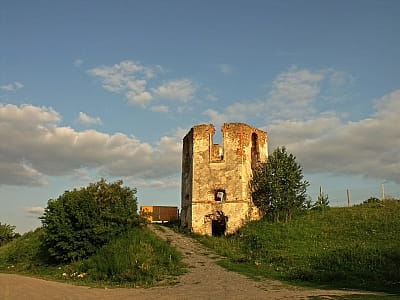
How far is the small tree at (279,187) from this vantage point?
A: 103ft

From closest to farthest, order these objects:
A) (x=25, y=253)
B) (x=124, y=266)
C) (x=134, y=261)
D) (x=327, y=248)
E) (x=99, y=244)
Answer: (x=124, y=266)
(x=134, y=261)
(x=327, y=248)
(x=99, y=244)
(x=25, y=253)

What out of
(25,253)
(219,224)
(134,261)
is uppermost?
(219,224)

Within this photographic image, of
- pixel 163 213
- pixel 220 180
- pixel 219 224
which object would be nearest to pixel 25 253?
pixel 219 224

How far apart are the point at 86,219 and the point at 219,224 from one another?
452 inches

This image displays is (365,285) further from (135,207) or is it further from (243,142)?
(243,142)

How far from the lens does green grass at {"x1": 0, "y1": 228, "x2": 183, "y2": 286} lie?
64.9 feet

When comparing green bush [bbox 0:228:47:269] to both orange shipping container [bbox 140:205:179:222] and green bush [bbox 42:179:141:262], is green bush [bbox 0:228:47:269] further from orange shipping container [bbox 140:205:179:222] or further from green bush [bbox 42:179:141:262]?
orange shipping container [bbox 140:205:179:222]

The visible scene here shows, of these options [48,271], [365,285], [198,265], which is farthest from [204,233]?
[365,285]

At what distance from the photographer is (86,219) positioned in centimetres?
2503

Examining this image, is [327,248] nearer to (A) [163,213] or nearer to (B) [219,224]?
(B) [219,224]

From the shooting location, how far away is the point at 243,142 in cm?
3253

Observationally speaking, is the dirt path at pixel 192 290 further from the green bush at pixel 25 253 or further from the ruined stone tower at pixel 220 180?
the ruined stone tower at pixel 220 180

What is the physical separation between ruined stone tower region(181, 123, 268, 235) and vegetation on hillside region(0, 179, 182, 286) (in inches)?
248

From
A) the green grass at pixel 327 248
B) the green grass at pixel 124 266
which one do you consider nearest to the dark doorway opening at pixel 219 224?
the green grass at pixel 327 248
